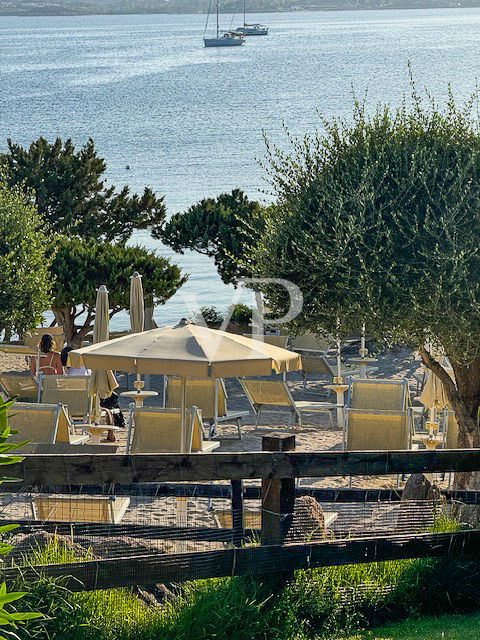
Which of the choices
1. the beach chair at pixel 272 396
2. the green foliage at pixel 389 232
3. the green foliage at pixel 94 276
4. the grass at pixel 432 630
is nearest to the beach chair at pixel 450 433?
the green foliage at pixel 389 232

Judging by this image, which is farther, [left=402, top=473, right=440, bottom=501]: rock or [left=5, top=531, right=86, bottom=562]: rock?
[left=402, top=473, right=440, bottom=501]: rock

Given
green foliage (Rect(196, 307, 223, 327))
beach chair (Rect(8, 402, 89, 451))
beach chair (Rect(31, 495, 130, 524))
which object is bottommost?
green foliage (Rect(196, 307, 223, 327))

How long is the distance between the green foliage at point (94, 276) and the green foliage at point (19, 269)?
2.55 metres

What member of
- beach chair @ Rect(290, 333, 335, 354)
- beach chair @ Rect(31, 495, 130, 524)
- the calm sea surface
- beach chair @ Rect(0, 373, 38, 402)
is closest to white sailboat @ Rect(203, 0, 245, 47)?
the calm sea surface

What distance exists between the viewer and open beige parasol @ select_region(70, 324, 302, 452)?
9657 mm

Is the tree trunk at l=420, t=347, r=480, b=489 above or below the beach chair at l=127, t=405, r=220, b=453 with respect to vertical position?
above

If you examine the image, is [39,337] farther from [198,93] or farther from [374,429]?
[198,93]

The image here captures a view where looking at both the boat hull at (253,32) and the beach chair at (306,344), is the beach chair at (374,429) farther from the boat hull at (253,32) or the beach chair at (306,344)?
the boat hull at (253,32)

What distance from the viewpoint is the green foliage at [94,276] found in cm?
1861

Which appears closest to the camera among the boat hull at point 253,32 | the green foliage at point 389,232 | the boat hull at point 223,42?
the green foliage at point 389,232

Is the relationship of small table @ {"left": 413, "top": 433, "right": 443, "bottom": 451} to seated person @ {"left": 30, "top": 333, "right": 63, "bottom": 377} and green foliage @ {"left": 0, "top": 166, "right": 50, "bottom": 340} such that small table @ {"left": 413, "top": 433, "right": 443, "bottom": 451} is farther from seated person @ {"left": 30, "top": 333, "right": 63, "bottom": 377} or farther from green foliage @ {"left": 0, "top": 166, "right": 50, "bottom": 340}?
green foliage @ {"left": 0, "top": 166, "right": 50, "bottom": 340}

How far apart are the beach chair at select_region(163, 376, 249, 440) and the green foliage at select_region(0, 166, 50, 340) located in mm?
3379

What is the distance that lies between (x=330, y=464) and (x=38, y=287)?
33.9ft

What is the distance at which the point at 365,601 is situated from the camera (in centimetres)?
599
